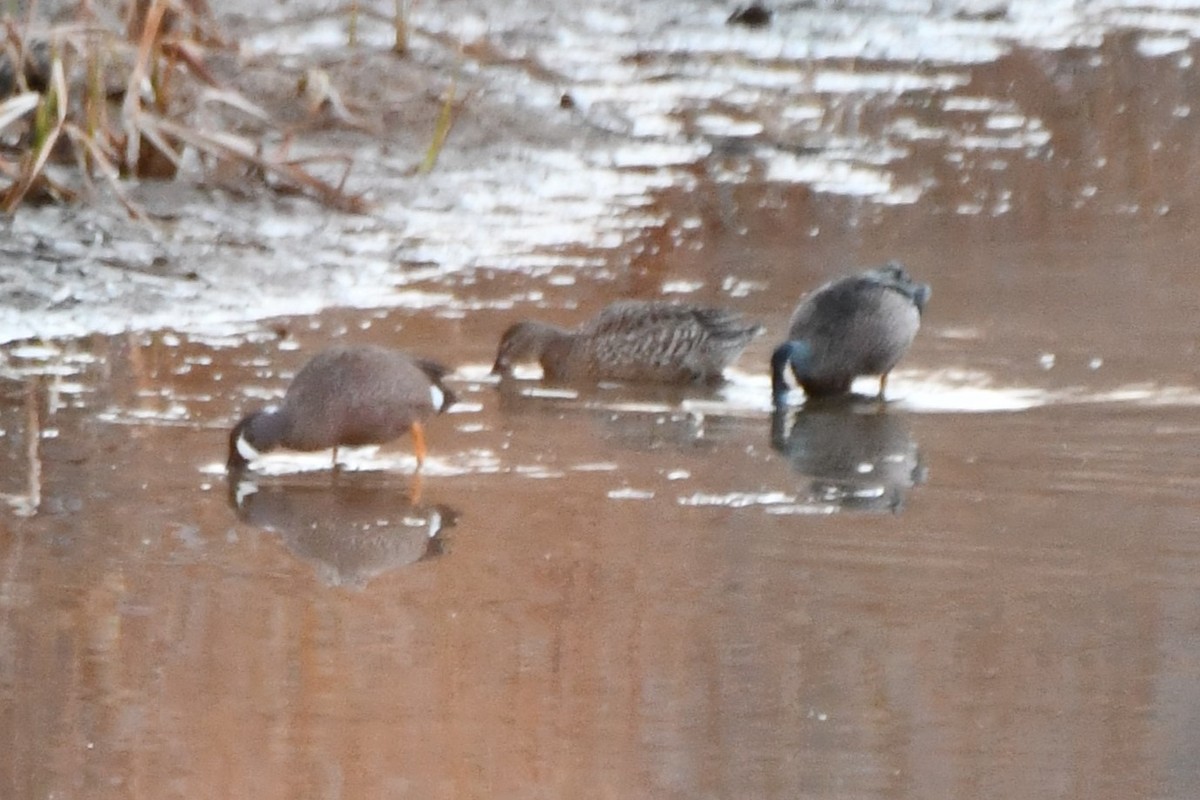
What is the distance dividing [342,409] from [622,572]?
3.71 ft

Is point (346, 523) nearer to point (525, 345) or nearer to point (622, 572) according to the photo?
point (622, 572)

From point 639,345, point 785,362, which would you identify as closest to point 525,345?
point 639,345

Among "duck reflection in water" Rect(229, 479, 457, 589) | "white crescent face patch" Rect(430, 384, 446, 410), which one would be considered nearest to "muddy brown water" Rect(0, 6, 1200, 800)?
"duck reflection in water" Rect(229, 479, 457, 589)

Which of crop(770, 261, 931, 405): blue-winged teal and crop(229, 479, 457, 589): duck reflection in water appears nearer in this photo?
crop(229, 479, 457, 589): duck reflection in water

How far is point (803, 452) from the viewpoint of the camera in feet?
21.6

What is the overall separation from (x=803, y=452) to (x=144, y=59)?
11.7 feet

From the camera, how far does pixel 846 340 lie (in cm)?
713

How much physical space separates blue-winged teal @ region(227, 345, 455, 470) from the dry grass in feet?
8.39

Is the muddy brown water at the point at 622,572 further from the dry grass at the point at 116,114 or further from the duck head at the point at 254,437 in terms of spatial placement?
the dry grass at the point at 116,114

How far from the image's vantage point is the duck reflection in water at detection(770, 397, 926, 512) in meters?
6.05

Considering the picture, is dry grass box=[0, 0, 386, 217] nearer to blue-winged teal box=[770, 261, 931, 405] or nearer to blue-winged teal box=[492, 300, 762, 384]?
blue-winged teal box=[492, 300, 762, 384]

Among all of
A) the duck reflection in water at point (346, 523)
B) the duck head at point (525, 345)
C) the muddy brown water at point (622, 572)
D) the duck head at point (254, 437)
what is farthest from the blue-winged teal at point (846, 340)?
the duck head at point (254, 437)

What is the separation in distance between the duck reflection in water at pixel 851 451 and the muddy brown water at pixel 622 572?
0.05 ft

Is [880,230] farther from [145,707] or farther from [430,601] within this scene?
[145,707]
